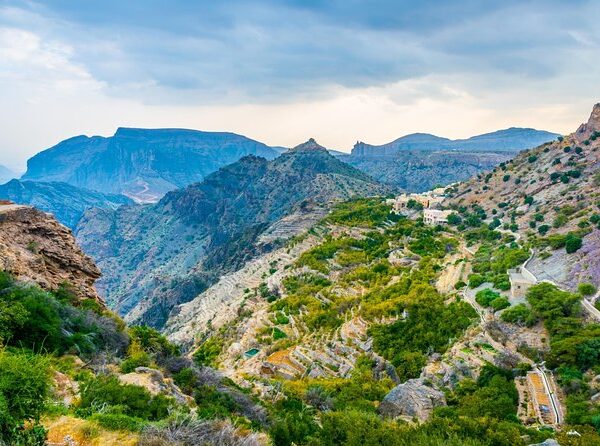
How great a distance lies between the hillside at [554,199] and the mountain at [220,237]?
117 ft

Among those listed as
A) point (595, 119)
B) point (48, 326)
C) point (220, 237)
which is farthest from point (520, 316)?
point (220, 237)

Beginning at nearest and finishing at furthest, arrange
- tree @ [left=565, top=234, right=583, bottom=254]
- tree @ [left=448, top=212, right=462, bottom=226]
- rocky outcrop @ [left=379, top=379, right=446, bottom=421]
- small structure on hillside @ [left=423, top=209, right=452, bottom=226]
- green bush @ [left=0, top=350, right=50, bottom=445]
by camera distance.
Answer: green bush @ [left=0, top=350, right=50, bottom=445] → rocky outcrop @ [left=379, top=379, right=446, bottom=421] → tree @ [left=565, top=234, right=583, bottom=254] → tree @ [left=448, top=212, right=462, bottom=226] → small structure on hillside @ [left=423, top=209, right=452, bottom=226]

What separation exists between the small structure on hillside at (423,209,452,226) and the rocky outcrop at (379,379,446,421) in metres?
52.0

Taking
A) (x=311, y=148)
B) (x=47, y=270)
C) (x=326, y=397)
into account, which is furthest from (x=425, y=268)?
(x=311, y=148)

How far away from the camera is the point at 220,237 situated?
172875 mm

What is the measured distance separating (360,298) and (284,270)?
20685mm

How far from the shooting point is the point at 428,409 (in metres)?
20.8

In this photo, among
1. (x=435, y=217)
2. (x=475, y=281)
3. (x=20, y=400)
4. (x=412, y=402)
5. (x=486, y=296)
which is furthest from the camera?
(x=435, y=217)

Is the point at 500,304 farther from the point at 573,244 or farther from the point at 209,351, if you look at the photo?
the point at 209,351

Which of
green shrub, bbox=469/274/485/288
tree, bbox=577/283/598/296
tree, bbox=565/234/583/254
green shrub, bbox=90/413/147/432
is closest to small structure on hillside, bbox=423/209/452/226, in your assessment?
tree, bbox=565/234/583/254

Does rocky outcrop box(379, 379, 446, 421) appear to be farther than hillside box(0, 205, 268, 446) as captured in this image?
Yes

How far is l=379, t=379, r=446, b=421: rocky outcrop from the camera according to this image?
20.7 meters

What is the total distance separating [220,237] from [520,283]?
486ft

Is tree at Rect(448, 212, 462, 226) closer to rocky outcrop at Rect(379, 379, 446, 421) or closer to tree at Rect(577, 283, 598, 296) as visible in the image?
tree at Rect(577, 283, 598, 296)
